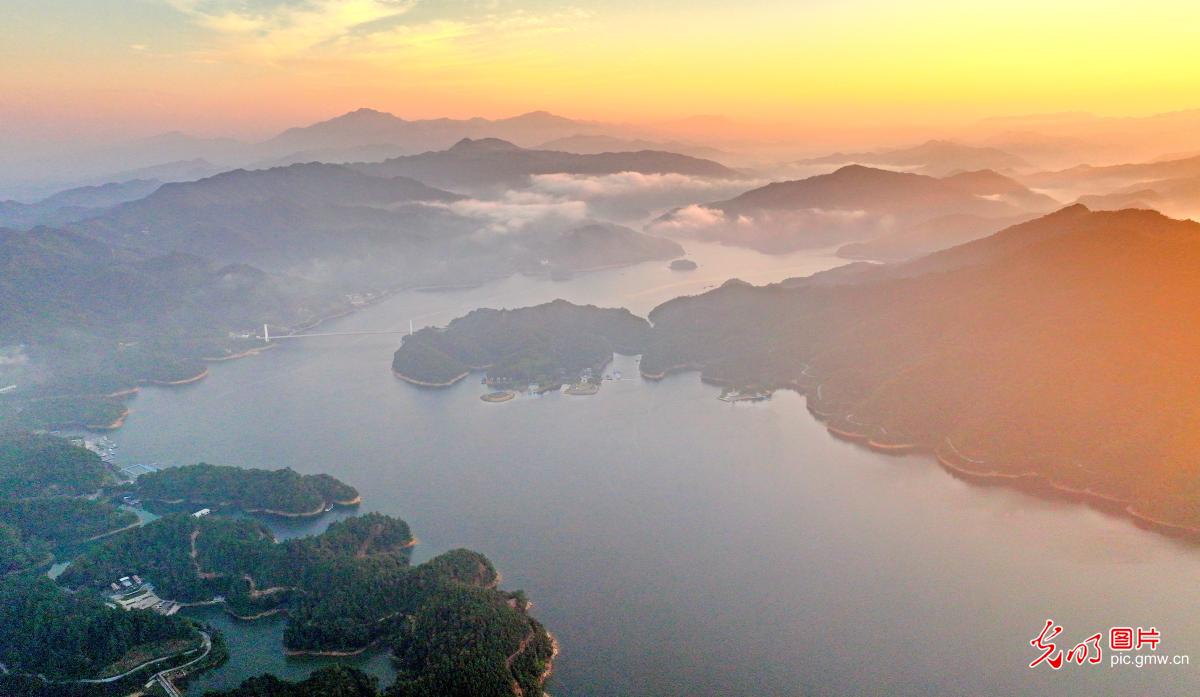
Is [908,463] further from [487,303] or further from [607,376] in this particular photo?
[487,303]

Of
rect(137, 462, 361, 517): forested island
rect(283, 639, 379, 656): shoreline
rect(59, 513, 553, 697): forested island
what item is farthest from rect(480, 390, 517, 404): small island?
rect(283, 639, 379, 656): shoreline

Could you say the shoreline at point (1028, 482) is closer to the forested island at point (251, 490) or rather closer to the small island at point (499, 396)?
the small island at point (499, 396)

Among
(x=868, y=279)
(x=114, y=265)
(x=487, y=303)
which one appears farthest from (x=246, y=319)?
(x=868, y=279)

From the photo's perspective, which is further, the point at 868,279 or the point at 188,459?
the point at 868,279

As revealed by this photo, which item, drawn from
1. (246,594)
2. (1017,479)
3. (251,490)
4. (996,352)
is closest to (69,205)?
(251,490)

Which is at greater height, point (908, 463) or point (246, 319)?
point (246, 319)

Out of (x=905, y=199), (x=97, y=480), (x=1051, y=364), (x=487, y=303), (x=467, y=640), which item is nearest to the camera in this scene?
(x=467, y=640)

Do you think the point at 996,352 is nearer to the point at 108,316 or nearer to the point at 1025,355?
the point at 1025,355
